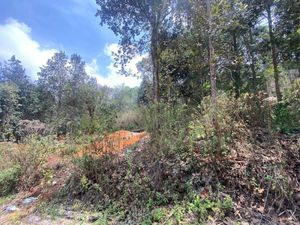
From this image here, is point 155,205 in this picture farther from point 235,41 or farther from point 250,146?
point 235,41

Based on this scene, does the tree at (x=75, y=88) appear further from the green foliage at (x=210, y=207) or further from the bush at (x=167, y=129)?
the green foliage at (x=210, y=207)

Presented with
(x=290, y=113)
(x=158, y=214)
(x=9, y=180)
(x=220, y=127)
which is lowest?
(x=158, y=214)

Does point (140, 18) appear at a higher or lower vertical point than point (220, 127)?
higher

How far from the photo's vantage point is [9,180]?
5273 mm

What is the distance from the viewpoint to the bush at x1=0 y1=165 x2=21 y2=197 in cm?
521

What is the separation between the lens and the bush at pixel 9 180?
5215 millimetres

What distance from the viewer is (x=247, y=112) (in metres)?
3.86

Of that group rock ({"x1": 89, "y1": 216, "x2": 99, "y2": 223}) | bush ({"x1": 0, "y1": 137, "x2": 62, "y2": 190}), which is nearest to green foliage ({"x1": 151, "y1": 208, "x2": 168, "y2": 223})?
rock ({"x1": 89, "y1": 216, "x2": 99, "y2": 223})

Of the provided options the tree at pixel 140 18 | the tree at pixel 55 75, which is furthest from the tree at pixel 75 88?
the tree at pixel 140 18

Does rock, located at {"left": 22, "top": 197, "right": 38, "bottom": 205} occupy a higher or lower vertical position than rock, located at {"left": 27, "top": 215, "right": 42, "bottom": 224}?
higher

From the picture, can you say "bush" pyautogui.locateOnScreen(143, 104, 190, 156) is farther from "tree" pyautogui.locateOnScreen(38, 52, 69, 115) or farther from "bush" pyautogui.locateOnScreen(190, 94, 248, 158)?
"tree" pyautogui.locateOnScreen(38, 52, 69, 115)

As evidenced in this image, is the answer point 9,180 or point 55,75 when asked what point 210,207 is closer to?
point 9,180

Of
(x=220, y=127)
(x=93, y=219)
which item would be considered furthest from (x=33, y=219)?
(x=220, y=127)

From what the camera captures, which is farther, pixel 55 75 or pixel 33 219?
pixel 55 75
